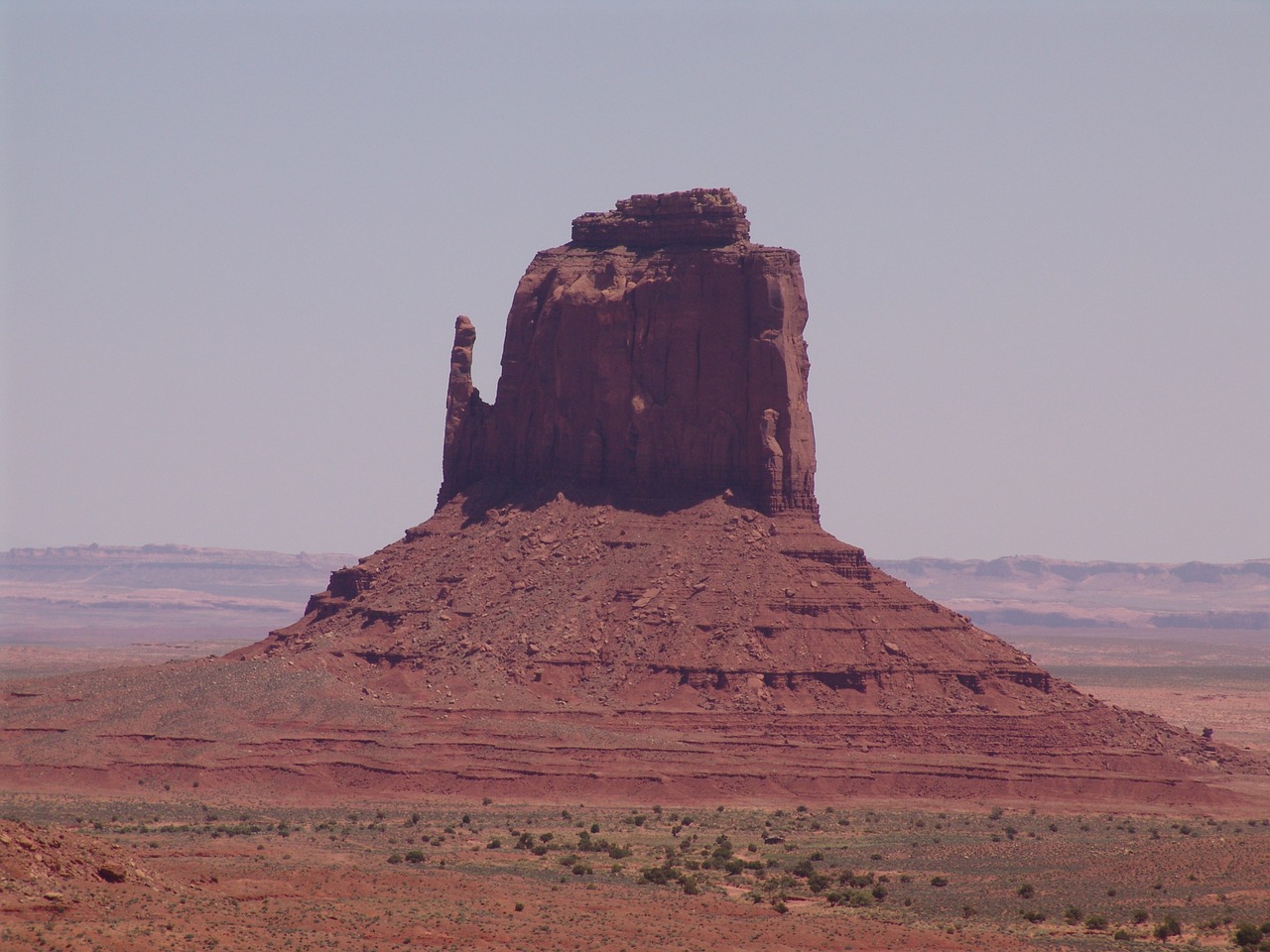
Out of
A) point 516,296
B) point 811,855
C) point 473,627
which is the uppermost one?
point 516,296

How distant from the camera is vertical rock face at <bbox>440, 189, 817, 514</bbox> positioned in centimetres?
9912

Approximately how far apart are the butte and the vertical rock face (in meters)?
0.13

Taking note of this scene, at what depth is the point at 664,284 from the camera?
331 ft

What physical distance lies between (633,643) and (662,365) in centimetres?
1489

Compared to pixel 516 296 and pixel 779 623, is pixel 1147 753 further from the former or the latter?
pixel 516 296

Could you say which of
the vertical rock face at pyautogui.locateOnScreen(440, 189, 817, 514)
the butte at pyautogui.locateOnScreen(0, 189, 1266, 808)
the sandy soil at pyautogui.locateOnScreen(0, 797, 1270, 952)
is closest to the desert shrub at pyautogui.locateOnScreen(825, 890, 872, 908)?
the sandy soil at pyautogui.locateOnScreen(0, 797, 1270, 952)

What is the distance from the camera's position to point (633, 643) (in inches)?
3637

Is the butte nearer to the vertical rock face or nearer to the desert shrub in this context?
the vertical rock face

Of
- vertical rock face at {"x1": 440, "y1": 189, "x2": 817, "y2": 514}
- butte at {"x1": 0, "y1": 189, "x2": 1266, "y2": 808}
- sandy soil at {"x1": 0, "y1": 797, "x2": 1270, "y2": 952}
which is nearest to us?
sandy soil at {"x1": 0, "y1": 797, "x2": 1270, "y2": 952}

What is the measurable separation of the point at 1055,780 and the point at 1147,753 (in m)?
5.77

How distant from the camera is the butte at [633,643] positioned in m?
85.6

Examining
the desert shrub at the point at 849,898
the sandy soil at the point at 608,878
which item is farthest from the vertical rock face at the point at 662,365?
the desert shrub at the point at 849,898

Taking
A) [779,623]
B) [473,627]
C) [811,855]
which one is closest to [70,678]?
[473,627]

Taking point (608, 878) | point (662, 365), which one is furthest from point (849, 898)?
Answer: point (662, 365)
